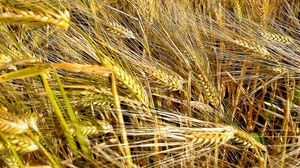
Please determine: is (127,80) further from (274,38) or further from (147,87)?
(274,38)

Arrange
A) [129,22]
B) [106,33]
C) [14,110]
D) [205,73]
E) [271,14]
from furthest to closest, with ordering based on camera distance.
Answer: [271,14], [129,22], [106,33], [205,73], [14,110]

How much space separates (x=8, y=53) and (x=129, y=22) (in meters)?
0.66

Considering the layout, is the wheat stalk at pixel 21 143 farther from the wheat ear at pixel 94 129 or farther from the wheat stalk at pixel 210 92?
the wheat stalk at pixel 210 92

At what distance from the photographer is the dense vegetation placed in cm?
88

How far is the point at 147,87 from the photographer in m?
1.22

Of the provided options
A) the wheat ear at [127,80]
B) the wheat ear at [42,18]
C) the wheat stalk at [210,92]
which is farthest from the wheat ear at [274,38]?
the wheat ear at [42,18]

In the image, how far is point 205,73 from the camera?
4.17 ft

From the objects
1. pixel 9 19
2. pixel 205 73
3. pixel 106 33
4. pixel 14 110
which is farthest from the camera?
pixel 106 33

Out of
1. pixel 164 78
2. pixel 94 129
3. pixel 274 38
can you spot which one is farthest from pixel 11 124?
pixel 274 38

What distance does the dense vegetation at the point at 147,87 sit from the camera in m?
0.88

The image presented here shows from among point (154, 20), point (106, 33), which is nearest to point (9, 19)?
point (106, 33)

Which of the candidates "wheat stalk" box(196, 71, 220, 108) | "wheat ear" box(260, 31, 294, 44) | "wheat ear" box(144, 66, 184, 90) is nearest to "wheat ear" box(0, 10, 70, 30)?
"wheat ear" box(144, 66, 184, 90)

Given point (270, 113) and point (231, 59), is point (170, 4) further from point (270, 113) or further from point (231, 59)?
point (270, 113)

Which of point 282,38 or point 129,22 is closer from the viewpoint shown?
point 282,38
